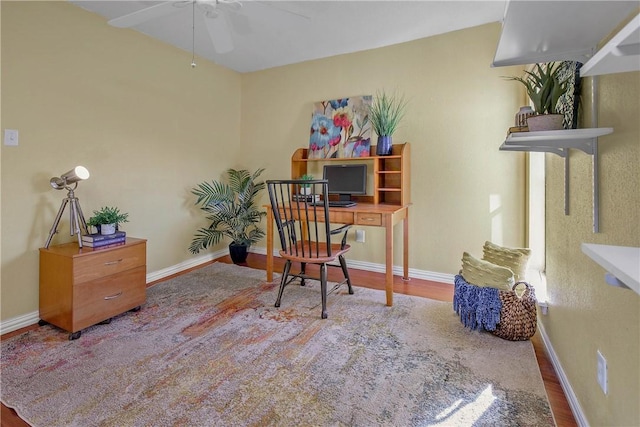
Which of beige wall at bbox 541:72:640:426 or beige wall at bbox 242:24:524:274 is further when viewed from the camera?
beige wall at bbox 242:24:524:274

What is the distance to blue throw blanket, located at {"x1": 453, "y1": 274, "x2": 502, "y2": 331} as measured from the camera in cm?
191

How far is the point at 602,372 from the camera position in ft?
3.50

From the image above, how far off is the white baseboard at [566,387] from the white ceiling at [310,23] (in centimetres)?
243

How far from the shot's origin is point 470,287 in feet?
6.56

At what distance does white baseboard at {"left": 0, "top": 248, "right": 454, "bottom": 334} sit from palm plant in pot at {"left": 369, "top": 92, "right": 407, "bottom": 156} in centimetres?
→ 123

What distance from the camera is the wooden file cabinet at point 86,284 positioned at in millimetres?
1993

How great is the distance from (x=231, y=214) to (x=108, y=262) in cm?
156

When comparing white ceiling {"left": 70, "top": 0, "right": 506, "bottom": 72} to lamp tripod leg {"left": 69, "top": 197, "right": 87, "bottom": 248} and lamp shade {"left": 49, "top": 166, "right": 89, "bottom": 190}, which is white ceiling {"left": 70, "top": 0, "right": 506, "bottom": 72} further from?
lamp tripod leg {"left": 69, "top": 197, "right": 87, "bottom": 248}

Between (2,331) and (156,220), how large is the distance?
54.0 inches

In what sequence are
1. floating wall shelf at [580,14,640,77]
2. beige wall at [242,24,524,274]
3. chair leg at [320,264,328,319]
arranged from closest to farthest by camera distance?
floating wall shelf at [580,14,640,77], chair leg at [320,264,328,319], beige wall at [242,24,524,274]

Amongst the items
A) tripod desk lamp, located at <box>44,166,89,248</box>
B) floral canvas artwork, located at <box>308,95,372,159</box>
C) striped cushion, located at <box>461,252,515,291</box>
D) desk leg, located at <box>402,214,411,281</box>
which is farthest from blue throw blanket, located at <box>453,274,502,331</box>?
tripod desk lamp, located at <box>44,166,89,248</box>

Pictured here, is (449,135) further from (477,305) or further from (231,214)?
(231,214)

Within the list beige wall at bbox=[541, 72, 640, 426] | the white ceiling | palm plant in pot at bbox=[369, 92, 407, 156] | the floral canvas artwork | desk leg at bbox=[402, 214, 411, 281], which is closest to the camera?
beige wall at bbox=[541, 72, 640, 426]

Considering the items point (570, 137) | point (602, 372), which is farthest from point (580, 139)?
point (602, 372)
